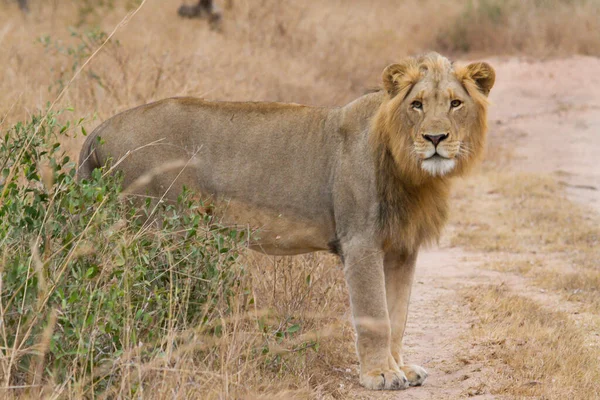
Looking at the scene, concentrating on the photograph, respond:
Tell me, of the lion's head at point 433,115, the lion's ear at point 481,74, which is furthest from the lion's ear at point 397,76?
the lion's ear at point 481,74

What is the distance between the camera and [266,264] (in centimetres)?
573

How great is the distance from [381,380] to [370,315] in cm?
33

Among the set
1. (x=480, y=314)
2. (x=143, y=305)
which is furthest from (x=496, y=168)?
(x=143, y=305)

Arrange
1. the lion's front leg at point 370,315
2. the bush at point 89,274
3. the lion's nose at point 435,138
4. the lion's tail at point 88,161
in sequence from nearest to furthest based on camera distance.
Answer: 1. the bush at point 89,274
2. the lion's nose at point 435,138
3. the lion's front leg at point 370,315
4. the lion's tail at point 88,161

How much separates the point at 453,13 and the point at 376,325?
51.7 ft

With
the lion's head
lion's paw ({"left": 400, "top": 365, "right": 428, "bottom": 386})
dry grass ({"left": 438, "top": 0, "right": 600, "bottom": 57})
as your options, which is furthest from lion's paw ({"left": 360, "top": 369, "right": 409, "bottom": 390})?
dry grass ({"left": 438, "top": 0, "right": 600, "bottom": 57})

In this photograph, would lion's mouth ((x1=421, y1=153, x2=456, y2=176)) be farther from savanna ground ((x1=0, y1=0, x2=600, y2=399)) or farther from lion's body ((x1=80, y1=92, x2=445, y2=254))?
savanna ground ((x1=0, y1=0, x2=600, y2=399))

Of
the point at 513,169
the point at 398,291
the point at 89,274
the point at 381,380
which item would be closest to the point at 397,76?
the point at 398,291

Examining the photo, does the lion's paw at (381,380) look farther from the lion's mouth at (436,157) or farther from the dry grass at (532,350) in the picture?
the lion's mouth at (436,157)

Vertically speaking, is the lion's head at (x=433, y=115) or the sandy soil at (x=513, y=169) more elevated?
the lion's head at (x=433, y=115)

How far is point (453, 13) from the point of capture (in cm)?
1966

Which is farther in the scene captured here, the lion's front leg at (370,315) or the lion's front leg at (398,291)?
the lion's front leg at (398,291)

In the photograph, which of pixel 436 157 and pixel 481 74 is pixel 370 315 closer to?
pixel 436 157

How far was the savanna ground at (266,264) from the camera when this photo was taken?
3857 millimetres
